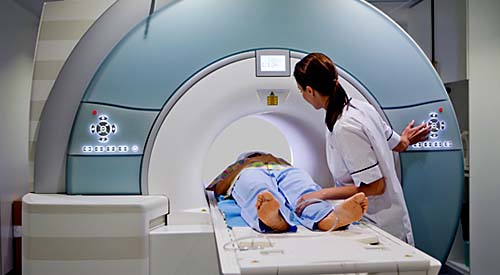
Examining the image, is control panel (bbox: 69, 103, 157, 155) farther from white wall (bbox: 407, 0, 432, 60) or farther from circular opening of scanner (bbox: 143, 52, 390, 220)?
white wall (bbox: 407, 0, 432, 60)

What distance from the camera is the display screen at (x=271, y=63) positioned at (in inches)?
75.1

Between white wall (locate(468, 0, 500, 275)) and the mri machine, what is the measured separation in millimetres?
527

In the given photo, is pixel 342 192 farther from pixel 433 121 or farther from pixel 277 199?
pixel 433 121

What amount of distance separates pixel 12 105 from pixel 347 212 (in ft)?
9.40

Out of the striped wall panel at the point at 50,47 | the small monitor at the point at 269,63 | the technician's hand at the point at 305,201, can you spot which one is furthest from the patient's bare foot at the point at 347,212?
the striped wall panel at the point at 50,47

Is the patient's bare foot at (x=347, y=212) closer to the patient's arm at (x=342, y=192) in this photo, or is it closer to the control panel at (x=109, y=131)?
the patient's arm at (x=342, y=192)

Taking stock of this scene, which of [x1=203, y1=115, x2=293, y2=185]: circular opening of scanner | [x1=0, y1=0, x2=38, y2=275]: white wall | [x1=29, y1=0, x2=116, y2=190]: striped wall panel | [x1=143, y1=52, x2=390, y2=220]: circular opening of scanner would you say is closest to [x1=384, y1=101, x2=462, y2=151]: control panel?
[x1=143, y1=52, x2=390, y2=220]: circular opening of scanner

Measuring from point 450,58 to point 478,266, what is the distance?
1.08 meters

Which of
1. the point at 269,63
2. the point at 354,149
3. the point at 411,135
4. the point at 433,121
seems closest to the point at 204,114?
the point at 269,63

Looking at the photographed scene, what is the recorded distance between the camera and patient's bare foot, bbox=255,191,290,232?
4.57ft

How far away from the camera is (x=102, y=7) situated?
6.47ft

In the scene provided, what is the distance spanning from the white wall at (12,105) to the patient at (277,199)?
73.8 inches

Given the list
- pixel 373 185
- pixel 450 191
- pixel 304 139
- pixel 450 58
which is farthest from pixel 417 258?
pixel 450 58

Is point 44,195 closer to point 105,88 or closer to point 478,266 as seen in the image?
point 105,88
